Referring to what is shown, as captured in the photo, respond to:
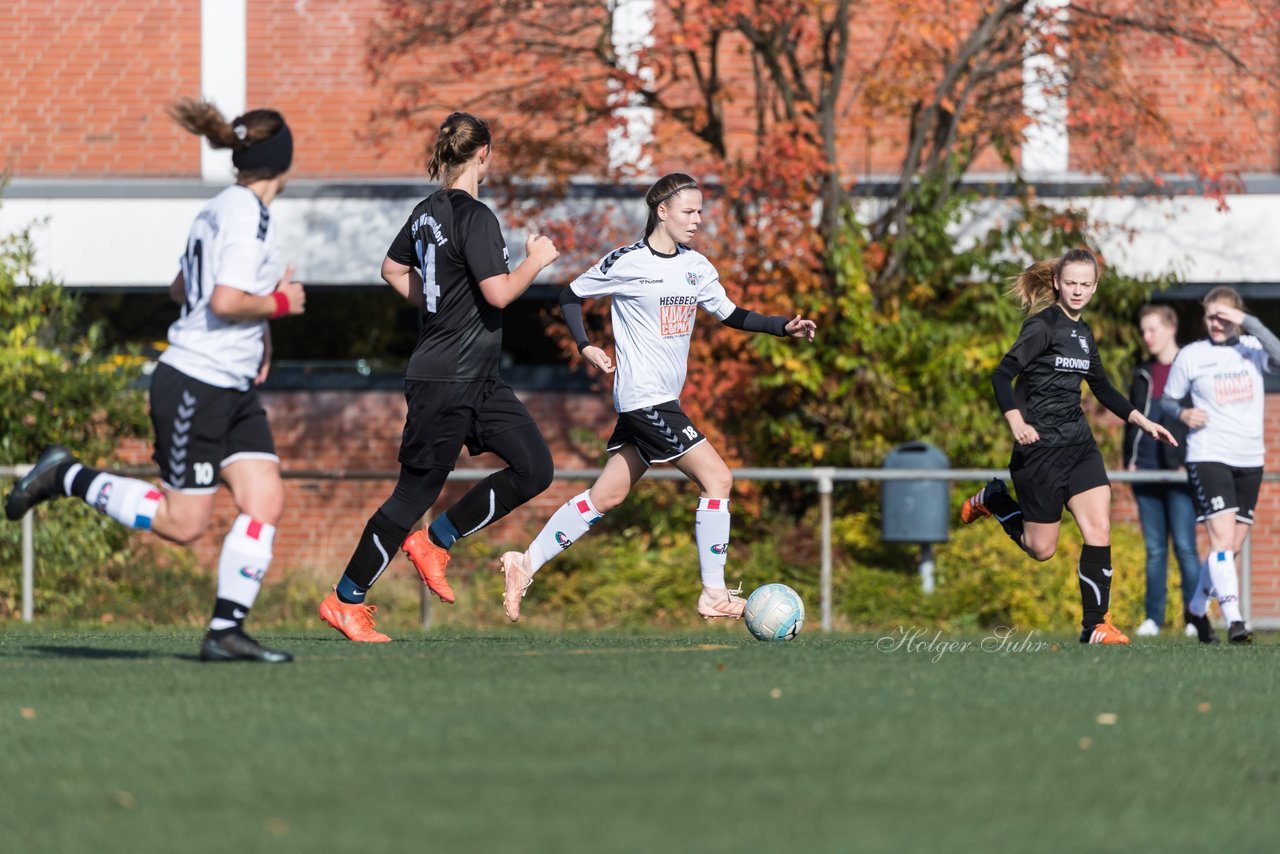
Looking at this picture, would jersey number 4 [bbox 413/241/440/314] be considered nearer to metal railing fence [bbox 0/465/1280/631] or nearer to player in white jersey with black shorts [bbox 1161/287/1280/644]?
player in white jersey with black shorts [bbox 1161/287/1280/644]

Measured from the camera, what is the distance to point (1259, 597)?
15.2m

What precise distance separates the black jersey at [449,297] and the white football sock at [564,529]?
1.05 metres

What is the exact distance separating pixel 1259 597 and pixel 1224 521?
20.5 feet

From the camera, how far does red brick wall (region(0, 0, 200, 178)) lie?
17.5 m

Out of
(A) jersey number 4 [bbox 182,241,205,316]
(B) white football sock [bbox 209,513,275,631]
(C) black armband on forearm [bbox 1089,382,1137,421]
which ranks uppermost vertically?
(A) jersey number 4 [bbox 182,241,205,316]

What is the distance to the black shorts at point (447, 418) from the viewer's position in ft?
24.9

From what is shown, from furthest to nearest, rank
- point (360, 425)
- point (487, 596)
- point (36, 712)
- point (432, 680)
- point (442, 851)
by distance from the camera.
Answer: point (360, 425)
point (487, 596)
point (432, 680)
point (36, 712)
point (442, 851)

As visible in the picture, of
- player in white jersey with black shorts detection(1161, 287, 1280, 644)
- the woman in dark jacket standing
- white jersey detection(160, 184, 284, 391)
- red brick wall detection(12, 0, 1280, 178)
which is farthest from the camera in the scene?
red brick wall detection(12, 0, 1280, 178)

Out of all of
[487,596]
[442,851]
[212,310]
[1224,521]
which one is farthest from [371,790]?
[487,596]

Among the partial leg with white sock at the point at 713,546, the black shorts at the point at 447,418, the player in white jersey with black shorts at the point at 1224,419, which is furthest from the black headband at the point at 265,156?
the player in white jersey with black shorts at the point at 1224,419

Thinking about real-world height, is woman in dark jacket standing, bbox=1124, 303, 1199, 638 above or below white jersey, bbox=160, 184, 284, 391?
below

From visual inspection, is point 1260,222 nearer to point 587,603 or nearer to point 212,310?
point 587,603

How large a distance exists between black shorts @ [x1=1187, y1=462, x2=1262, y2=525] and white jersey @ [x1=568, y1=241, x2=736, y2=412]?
3144 mm

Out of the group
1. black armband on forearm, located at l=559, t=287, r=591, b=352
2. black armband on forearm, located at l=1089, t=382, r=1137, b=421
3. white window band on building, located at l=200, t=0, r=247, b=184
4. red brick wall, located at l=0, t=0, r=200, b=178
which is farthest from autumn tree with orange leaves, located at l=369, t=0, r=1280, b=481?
black armband on forearm, located at l=559, t=287, r=591, b=352
